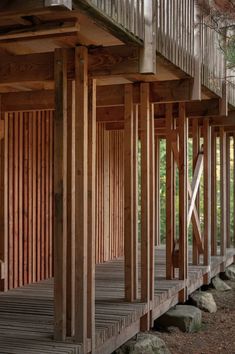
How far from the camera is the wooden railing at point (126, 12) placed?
174 inches

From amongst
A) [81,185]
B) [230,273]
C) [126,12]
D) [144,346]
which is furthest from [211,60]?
[230,273]

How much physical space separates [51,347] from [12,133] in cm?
411

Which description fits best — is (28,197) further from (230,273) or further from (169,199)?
(230,273)

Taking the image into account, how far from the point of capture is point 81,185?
504cm

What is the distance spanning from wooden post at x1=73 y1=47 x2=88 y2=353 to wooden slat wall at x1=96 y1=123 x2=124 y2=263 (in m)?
6.05

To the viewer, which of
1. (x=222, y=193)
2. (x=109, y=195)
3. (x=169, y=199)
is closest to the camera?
(x=169, y=199)

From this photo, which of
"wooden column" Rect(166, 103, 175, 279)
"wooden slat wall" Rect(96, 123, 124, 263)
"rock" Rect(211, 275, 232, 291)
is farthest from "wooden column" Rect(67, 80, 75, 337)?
"rock" Rect(211, 275, 232, 291)

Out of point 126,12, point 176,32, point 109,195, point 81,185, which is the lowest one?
point 109,195

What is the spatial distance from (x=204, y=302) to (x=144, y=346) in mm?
2979

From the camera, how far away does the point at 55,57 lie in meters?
5.12

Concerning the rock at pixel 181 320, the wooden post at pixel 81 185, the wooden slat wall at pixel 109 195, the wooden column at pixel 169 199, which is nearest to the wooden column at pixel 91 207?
the wooden post at pixel 81 185

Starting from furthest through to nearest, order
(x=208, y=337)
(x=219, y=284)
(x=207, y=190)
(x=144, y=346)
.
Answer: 1. (x=219, y=284)
2. (x=207, y=190)
3. (x=208, y=337)
4. (x=144, y=346)

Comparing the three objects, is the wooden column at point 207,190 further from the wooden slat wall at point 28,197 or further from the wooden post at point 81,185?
the wooden post at point 81,185

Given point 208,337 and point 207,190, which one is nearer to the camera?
point 208,337
